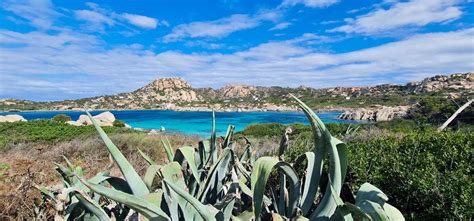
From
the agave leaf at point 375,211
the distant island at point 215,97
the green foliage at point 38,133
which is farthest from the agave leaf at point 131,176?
the distant island at point 215,97

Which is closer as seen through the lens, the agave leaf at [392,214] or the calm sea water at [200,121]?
the agave leaf at [392,214]

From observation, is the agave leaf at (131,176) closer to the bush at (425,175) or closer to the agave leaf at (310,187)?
the agave leaf at (310,187)

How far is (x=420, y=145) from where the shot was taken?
4.91 metres

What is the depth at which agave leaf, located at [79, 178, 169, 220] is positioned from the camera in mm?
990

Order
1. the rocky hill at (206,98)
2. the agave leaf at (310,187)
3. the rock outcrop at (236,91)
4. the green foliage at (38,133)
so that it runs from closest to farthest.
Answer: the agave leaf at (310,187) < the green foliage at (38,133) < the rocky hill at (206,98) < the rock outcrop at (236,91)

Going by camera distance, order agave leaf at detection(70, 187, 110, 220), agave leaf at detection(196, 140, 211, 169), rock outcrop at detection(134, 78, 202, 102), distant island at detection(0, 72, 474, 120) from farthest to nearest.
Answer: rock outcrop at detection(134, 78, 202, 102) < distant island at detection(0, 72, 474, 120) < agave leaf at detection(196, 140, 211, 169) < agave leaf at detection(70, 187, 110, 220)

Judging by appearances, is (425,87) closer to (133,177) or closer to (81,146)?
(81,146)

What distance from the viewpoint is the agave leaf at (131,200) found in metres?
0.99

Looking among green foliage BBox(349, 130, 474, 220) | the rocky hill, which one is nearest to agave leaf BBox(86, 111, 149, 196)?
green foliage BBox(349, 130, 474, 220)

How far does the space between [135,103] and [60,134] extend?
3623 inches

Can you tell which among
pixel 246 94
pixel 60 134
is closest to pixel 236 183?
pixel 60 134

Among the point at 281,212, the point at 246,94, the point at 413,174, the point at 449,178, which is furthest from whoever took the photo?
the point at 246,94

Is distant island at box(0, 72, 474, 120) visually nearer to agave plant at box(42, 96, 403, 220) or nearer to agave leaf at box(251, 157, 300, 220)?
agave plant at box(42, 96, 403, 220)

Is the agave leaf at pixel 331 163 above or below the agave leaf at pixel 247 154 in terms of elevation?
above
